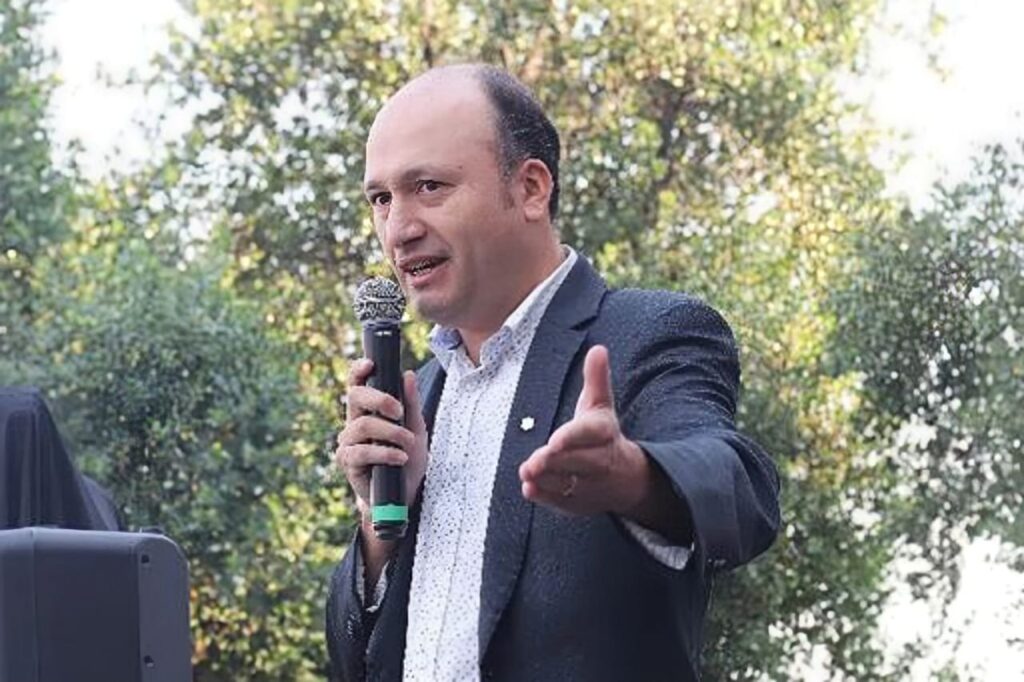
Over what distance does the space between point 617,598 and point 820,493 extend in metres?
10.4

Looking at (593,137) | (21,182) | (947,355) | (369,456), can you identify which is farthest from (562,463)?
(21,182)

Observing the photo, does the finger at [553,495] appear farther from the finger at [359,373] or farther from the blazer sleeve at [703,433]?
the finger at [359,373]

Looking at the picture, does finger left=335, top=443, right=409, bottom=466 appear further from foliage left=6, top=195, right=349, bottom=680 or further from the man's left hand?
foliage left=6, top=195, right=349, bottom=680

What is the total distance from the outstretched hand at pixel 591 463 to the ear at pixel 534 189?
43 centimetres

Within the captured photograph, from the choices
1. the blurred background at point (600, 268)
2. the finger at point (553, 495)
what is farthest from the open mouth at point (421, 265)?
the blurred background at point (600, 268)

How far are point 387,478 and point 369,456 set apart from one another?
0.11 ft

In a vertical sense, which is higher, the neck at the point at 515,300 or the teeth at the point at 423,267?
the teeth at the point at 423,267

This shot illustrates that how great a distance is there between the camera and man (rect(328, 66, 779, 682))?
7.27ft

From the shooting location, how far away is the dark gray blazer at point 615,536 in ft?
7.13

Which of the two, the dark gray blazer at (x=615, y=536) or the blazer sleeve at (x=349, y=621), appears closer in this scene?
the dark gray blazer at (x=615, y=536)

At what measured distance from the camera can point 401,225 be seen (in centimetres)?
233

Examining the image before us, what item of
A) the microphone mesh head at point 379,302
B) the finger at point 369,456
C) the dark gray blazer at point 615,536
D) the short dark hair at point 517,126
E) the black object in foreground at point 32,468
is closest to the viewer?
the dark gray blazer at point 615,536

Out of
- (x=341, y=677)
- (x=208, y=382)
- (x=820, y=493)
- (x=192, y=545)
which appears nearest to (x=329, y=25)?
(x=208, y=382)

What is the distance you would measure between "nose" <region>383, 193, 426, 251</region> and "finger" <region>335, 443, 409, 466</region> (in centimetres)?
22
